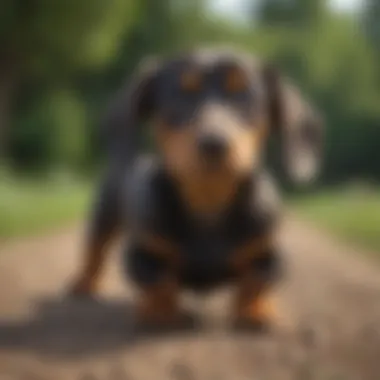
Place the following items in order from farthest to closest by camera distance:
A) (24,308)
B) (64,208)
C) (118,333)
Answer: (64,208) → (24,308) → (118,333)

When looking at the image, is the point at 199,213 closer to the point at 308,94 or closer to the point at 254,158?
the point at 254,158

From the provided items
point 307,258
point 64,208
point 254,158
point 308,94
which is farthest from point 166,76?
point 64,208

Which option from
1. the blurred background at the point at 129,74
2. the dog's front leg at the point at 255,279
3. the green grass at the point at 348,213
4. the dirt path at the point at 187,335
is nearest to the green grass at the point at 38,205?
the blurred background at the point at 129,74

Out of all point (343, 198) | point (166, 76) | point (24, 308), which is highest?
point (343, 198)

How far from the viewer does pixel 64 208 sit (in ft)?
4.79

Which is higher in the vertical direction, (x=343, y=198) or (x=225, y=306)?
(x=343, y=198)

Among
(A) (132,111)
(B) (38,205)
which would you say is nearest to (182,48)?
(A) (132,111)

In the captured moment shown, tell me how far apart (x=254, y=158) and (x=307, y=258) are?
1.55 ft

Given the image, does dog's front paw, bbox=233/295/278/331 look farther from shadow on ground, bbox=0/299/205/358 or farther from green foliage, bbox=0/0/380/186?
green foliage, bbox=0/0/380/186

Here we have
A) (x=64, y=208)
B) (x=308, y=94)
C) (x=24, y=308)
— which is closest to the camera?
(x=24, y=308)

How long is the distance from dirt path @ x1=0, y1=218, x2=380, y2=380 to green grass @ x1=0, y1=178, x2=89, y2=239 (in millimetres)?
173

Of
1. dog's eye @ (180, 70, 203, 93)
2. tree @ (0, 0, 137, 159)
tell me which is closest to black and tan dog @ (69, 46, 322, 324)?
dog's eye @ (180, 70, 203, 93)

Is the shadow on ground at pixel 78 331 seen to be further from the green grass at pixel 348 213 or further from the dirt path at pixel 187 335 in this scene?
the green grass at pixel 348 213

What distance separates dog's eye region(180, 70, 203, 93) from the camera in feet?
2.78
